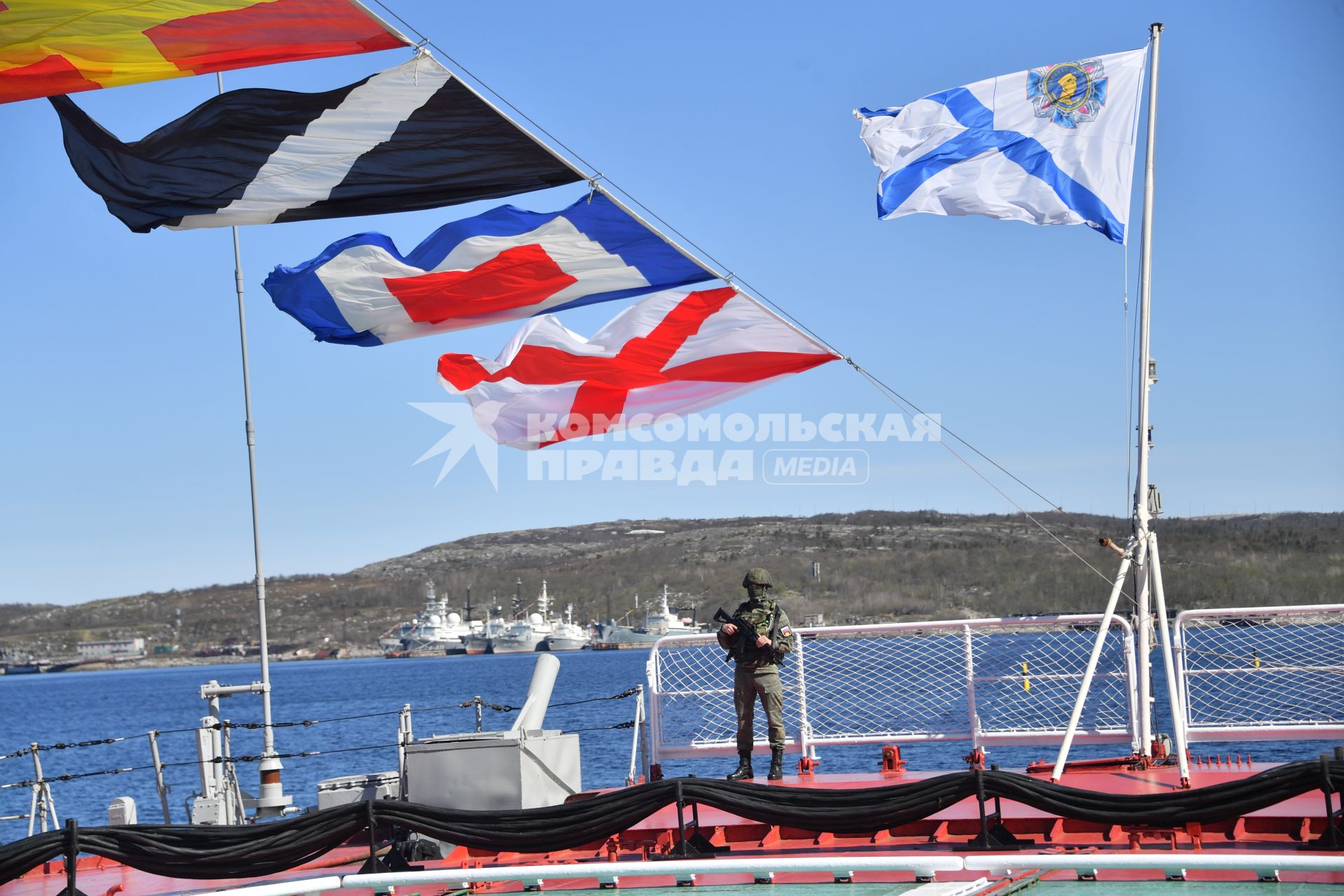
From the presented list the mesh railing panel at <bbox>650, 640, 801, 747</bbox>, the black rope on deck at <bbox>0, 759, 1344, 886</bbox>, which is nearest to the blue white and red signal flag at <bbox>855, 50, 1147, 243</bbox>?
the mesh railing panel at <bbox>650, 640, 801, 747</bbox>

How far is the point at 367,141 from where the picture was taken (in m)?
10.2

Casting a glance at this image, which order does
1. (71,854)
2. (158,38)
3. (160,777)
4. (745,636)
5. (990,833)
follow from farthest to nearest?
(160,777), (745,636), (158,38), (71,854), (990,833)

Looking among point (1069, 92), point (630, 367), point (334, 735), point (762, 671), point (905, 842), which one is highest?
point (1069, 92)

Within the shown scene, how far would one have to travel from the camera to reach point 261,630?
16781mm

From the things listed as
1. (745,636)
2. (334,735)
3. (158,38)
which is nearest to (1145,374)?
(745,636)

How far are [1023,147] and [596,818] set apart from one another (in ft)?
21.0

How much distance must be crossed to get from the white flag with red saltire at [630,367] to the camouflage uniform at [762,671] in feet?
8.39

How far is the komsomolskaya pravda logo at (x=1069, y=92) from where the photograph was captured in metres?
10.4

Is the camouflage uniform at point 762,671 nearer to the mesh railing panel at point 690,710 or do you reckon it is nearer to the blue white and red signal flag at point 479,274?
the mesh railing panel at point 690,710

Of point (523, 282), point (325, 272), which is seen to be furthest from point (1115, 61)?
point (325, 272)

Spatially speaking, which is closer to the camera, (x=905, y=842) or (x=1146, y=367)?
(x=905, y=842)

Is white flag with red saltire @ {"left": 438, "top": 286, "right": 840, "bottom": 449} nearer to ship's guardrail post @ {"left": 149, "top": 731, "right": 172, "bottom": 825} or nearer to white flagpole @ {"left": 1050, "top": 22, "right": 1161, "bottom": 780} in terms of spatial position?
white flagpole @ {"left": 1050, "top": 22, "right": 1161, "bottom": 780}

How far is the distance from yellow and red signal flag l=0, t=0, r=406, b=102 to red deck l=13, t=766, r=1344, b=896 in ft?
19.9

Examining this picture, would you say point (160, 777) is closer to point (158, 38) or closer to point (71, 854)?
point (71, 854)
